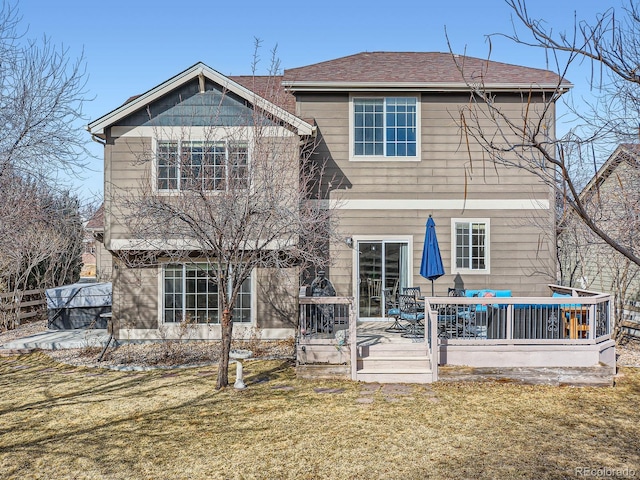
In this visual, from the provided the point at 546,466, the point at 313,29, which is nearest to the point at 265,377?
the point at 546,466

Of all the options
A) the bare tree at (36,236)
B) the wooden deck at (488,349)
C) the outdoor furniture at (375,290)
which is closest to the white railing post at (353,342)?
the wooden deck at (488,349)

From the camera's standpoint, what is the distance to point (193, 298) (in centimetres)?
1280

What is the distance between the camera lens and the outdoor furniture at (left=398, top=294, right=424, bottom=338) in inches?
419

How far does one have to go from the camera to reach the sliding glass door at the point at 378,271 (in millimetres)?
13258

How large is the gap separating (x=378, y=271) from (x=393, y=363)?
391cm

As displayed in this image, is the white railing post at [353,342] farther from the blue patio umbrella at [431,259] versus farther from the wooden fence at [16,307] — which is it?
the wooden fence at [16,307]

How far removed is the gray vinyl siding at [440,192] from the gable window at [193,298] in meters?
2.35

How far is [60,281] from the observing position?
19.4 m

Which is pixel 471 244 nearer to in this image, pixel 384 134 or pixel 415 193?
pixel 415 193

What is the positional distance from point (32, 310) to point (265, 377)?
38.1 ft

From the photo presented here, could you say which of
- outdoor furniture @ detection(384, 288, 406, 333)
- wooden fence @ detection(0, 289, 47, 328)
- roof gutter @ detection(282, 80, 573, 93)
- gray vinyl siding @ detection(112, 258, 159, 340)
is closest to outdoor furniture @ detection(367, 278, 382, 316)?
outdoor furniture @ detection(384, 288, 406, 333)

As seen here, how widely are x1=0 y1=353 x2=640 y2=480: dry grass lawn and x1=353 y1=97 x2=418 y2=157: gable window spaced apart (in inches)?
245

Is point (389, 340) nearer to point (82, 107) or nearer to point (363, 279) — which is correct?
point (363, 279)

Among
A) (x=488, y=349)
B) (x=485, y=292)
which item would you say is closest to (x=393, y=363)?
(x=488, y=349)
